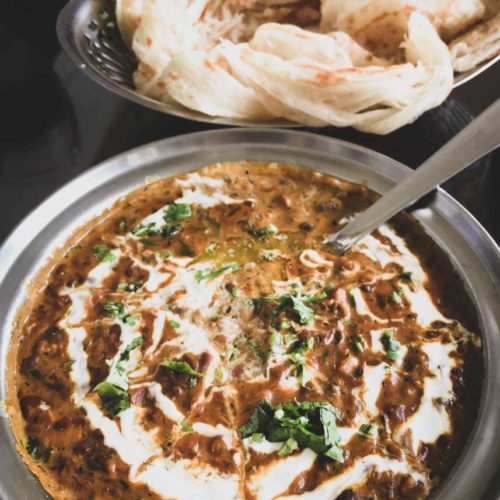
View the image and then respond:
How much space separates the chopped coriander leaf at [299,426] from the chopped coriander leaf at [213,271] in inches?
17.0

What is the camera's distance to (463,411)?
149 cm

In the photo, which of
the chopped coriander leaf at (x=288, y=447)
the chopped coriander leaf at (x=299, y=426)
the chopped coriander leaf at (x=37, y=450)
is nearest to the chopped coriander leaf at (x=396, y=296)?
the chopped coriander leaf at (x=299, y=426)

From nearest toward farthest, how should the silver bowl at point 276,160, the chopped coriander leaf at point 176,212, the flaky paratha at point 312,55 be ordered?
the silver bowl at point 276,160, the chopped coriander leaf at point 176,212, the flaky paratha at point 312,55

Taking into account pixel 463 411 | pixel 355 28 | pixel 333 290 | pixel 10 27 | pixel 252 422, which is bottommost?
pixel 252 422

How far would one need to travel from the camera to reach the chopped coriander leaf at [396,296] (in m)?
1.71

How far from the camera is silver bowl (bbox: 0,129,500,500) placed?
4.55 ft

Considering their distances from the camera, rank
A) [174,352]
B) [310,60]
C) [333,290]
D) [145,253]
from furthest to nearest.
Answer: [310,60]
[145,253]
[333,290]
[174,352]

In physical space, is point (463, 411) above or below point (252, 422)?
above

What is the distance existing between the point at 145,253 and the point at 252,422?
628 millimetres

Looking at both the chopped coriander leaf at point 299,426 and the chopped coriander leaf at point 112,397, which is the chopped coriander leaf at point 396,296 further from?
the chopped coriander leaf at point 112,397

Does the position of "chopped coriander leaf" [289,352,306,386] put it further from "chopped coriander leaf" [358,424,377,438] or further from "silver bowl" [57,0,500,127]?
"silver bowl" [57,0,500,127]

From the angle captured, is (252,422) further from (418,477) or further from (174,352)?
(418,477)

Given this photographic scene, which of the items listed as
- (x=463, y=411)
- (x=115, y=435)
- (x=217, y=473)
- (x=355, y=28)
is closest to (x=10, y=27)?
(x=355, y=28)

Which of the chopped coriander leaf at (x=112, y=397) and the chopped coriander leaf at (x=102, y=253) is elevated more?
the chopped coriander leaf at (x=102, y=253)
